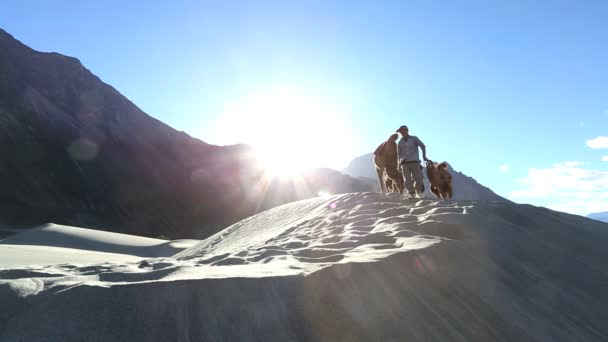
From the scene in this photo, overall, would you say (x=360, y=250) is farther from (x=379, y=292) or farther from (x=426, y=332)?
(x=426, y=332)

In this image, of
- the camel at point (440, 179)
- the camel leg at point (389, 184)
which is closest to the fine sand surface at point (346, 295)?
the camel leg at point (389, 184)

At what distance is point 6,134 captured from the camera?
120 ft

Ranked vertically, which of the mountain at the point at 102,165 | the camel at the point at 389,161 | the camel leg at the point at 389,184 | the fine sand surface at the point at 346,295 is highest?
the mountain at the point at 102,165

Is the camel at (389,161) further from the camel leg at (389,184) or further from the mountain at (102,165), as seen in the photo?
the mountain at (102,165)

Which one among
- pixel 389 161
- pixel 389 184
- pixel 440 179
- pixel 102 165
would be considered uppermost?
pixel 102 165

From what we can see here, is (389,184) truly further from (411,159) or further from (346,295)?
(346,295)

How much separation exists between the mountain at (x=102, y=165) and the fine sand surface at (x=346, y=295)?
117 feet

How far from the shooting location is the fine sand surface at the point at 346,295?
2.28m

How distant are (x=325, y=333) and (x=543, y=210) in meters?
5.11

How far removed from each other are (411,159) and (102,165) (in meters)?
40.3

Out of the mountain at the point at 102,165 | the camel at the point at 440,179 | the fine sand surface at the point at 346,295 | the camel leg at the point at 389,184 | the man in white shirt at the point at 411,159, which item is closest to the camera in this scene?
the fine sand surface at the point at 346,295

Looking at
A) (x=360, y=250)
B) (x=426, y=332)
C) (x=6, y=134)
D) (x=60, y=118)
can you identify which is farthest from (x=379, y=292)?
(x=60, y=118)

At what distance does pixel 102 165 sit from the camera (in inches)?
1639

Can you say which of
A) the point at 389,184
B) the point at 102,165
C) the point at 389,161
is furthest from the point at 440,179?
the point at 102,165
